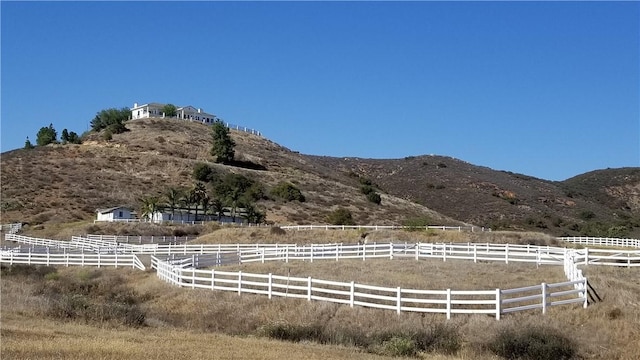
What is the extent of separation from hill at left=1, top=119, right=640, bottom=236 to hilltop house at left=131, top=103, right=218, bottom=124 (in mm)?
13969

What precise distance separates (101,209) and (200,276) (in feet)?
183

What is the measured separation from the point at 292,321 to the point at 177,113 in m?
148

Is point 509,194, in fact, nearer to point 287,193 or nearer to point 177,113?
point 287,193

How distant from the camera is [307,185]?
113062mm

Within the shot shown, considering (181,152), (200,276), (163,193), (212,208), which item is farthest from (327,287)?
(181,152)

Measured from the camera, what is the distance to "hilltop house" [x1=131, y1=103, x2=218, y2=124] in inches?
6334

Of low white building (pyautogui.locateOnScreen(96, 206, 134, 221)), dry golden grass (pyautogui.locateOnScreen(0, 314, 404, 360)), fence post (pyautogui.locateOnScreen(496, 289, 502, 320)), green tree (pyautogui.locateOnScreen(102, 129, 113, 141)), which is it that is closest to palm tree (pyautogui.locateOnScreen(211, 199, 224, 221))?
low white building (pyautogui.locateOnScreen(96, 206, 134, 221))

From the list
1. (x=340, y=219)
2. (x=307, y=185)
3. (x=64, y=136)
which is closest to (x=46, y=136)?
(x=64, y=136)

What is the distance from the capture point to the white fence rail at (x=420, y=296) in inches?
784

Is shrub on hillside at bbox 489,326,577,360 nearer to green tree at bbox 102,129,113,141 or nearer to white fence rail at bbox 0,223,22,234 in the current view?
white fence rail at bbox 0,223,22,234

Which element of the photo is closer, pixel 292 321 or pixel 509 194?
pixel 292 321

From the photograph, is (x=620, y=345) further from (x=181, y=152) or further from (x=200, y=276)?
(x=181, y=152)

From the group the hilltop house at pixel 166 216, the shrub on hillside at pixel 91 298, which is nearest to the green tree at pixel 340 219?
the hilltop house at pixel 166 216

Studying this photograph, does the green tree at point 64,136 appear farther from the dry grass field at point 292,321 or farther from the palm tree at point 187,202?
the dry grass field at point 292,321
